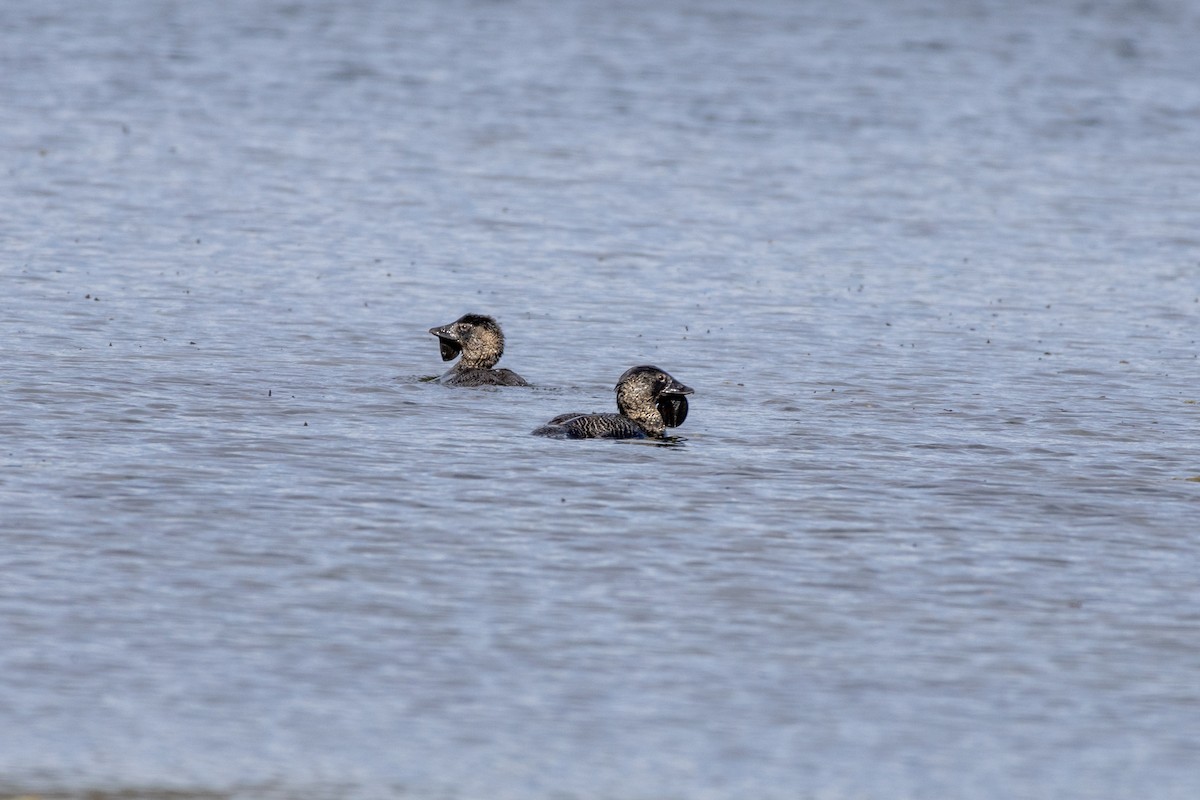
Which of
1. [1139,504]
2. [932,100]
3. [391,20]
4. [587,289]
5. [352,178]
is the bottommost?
[1139,504]

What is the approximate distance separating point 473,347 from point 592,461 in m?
3.78

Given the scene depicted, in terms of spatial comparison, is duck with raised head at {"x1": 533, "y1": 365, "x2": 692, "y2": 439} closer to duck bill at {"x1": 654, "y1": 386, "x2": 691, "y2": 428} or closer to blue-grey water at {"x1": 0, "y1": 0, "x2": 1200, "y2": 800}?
duck bill at {"x1": 654, "y1": 386, "x2": 691, "y2": 428}

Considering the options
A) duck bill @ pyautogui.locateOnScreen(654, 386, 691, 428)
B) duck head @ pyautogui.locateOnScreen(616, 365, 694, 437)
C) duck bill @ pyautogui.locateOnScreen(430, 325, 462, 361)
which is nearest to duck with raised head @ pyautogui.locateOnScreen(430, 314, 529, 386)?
duck bill @ pyautogui.locateOnScreen(430, 325, 462, 361)

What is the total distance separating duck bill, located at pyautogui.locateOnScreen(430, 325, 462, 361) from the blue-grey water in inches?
14.2

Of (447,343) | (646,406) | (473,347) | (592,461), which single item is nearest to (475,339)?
(473,347)

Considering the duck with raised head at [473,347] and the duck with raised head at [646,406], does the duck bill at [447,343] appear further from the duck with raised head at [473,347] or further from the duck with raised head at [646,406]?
the duck with raised head at [646,406]

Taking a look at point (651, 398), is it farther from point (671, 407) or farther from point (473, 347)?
point (473, 347)

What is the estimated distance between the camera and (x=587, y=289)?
23078mm

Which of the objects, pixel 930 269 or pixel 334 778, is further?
pixel 930 269

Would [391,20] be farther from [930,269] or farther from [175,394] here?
[175,394]

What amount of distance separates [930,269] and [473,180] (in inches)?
334

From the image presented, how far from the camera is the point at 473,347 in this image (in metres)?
18.0

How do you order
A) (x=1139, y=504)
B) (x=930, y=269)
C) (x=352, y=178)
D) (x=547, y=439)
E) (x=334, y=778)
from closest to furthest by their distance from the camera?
(x=334, y=778), (x=1139, y=504), (x=547, y=439), (x=930, y=269), (x=352, y=178)

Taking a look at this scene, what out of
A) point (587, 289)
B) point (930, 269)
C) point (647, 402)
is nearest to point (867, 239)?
point (930, 269)
